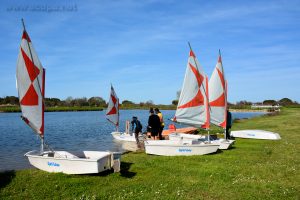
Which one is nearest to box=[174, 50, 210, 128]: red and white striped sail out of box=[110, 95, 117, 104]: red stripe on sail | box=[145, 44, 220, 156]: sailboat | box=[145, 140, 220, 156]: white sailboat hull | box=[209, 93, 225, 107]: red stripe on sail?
box=[145, 44, 220, 156]: sailboat

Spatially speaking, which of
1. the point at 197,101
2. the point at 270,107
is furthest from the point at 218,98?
the point at 270,107

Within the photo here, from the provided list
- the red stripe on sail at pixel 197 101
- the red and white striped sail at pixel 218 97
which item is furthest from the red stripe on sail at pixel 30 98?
the red and white striped sail at pixel 218 97

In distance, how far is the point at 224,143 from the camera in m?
18.5

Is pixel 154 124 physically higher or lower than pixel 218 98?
lower

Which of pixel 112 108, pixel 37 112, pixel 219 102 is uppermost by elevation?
pixel 219 102

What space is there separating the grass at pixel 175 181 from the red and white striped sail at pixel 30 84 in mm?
2344

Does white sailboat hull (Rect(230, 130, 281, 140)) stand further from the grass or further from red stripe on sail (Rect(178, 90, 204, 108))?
the grass

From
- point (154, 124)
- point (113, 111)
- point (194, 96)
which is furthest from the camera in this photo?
point (113, 111)

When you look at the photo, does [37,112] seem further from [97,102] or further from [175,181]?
[97,102]

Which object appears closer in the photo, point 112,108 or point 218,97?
point 218,97

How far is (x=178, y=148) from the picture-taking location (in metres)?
16.7

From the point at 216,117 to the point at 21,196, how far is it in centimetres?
1363

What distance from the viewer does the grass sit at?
9.87 metres

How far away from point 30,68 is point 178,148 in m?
8.24
